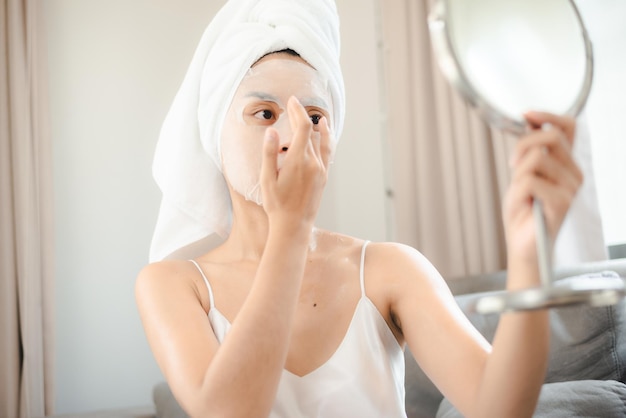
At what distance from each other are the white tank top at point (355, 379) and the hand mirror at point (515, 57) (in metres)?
0.55

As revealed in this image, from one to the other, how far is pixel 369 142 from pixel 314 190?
7.24 feet

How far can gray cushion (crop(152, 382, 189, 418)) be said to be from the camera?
1.87m

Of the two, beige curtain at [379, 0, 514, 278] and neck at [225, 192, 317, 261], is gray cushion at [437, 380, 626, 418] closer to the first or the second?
neck at [225, 192, 317, 261]

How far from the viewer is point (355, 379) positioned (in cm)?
106

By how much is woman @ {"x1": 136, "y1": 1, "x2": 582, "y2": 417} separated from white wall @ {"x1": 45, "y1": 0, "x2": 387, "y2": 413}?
1.34m

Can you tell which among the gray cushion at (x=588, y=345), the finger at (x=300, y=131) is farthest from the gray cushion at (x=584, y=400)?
the finger at (x=300, y=131)

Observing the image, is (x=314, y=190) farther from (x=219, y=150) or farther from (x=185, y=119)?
(x=185, y=119)

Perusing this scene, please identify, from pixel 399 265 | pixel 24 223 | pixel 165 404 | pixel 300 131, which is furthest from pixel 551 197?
pixel 24 223

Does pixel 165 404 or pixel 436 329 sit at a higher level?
pixel 436 329

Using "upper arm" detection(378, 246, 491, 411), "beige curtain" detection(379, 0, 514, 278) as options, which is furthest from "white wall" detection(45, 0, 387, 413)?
"upper arm" detection(378, 246, 491, 411)

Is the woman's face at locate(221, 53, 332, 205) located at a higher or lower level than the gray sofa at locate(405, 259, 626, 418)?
higher

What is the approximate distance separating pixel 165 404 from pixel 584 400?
1.16m

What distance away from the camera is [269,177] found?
0.80 meters

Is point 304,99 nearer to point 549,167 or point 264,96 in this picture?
point 264,96
